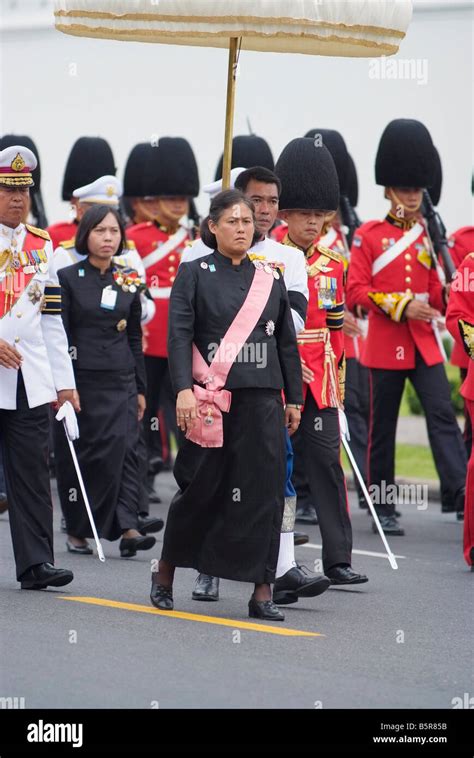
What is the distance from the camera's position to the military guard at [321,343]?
9938 millimetres

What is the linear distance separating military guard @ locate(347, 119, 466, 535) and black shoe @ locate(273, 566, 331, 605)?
128 inches

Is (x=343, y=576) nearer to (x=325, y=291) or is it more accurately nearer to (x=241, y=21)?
(x=325, y=291)

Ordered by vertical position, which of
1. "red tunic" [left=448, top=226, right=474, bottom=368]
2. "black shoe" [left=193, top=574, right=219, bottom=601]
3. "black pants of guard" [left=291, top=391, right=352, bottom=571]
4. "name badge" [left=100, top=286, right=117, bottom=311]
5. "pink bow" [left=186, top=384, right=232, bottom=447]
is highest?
"red tunic" [left=448, top=226, right=474, bottom=368]

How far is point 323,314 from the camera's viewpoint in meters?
10.3

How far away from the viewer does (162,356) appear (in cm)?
1397

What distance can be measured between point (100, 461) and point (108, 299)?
34.0 inches

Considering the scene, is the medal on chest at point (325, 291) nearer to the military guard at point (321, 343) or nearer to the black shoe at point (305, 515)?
the military guard at point (321, 343)

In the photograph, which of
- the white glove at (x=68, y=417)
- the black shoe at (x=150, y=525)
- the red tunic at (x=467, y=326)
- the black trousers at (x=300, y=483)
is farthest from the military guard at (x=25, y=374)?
the black trousers at (x=300, y=483)

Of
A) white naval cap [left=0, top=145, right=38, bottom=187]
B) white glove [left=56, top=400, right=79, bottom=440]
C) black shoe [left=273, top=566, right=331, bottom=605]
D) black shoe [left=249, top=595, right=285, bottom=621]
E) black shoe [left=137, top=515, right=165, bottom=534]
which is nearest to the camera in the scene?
black shoe [left=249, top=595, right=285, bottom=621]

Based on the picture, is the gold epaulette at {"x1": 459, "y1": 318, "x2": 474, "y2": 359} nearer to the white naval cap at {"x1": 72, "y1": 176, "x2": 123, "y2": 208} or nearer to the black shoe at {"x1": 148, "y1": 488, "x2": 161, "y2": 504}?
the white naval cap at {"x1": 72, "y1": 176, "x2": 123, "y2": 208}

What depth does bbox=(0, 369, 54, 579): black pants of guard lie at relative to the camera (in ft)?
30.9

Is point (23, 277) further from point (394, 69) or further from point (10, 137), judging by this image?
point (394, 69)

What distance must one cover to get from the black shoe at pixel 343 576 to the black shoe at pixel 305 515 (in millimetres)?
2910

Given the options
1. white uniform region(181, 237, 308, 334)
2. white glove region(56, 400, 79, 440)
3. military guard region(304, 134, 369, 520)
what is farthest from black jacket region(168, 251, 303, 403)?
military guard region(304, 134, 369, 520)
